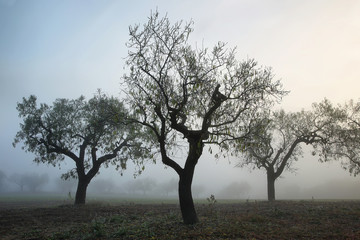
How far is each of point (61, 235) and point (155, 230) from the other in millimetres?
5240

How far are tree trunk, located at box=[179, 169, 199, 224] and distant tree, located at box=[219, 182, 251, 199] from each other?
14746 centimetres

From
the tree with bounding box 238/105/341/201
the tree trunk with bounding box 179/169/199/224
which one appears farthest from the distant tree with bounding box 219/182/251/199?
the tree trunk with bounding box 179/169/199/224

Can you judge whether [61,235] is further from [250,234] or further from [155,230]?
[250,234]

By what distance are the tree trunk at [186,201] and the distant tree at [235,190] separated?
147m

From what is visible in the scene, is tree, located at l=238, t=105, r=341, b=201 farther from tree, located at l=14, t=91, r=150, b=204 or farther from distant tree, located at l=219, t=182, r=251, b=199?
distant tree, located at l=219, t=182, r=251, b=199

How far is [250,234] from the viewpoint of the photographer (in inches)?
449

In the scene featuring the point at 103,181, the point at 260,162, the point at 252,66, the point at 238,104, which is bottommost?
the point at 103,181

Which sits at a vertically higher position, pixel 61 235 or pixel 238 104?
pixel 238 104

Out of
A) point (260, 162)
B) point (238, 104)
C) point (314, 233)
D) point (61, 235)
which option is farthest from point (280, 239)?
point (260, 162)

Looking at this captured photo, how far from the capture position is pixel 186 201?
46.2 feet

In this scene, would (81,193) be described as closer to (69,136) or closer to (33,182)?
(69,136)

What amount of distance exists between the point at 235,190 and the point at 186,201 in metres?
148

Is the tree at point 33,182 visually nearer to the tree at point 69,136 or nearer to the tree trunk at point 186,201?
the tree at point 69,136

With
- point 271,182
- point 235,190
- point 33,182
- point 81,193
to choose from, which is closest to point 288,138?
point 271,182
